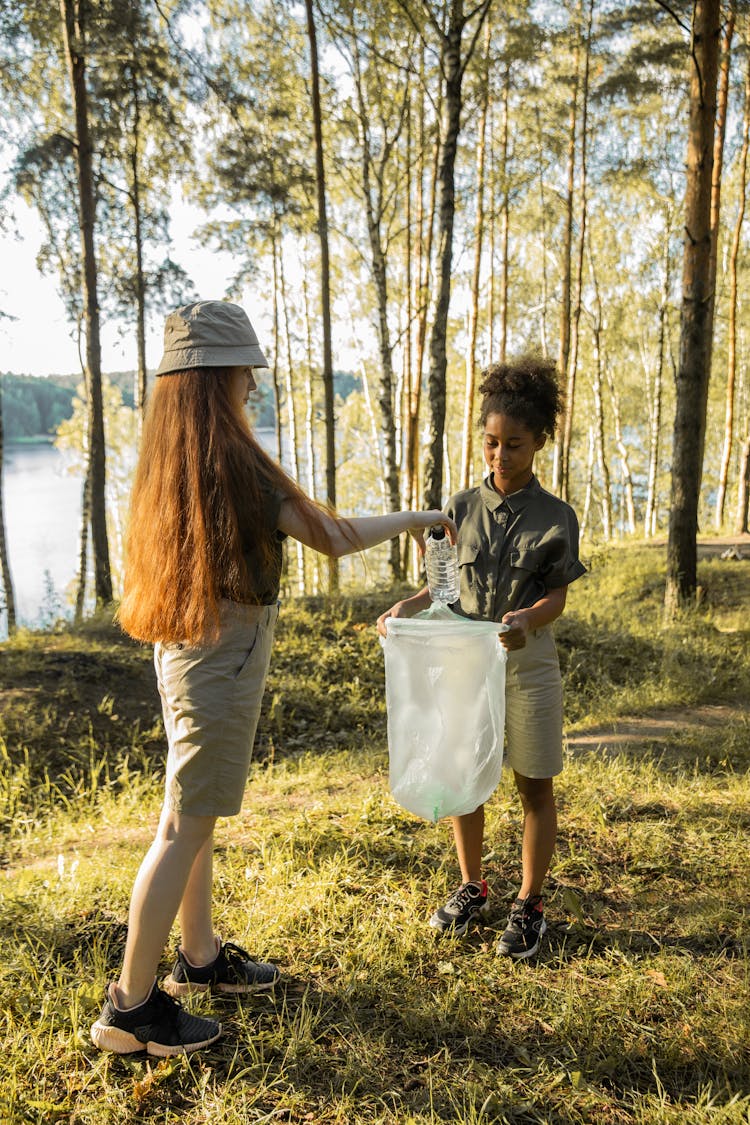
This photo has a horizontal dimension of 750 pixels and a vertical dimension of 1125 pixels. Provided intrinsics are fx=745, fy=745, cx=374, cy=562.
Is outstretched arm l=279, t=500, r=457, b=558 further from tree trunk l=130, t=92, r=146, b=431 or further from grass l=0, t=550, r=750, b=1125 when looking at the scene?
tree trunk l=130, t=92, r=146, b=431

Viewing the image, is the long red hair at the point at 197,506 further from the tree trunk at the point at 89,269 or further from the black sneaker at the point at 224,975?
the tree trunk at the point at 89,269

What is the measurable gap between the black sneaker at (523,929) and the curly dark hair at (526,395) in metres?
1.54

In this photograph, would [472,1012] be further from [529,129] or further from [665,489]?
[665,489]

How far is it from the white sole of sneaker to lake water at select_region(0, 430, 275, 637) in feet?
66.3

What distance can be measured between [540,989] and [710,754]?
245 cm

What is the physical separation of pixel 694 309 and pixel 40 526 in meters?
51.1

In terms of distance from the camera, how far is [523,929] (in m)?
2.41

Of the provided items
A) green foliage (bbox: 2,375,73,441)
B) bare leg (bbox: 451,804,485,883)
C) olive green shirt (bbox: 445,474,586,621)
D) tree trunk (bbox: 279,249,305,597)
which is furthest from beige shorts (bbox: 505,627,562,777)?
green foliage (bbox: 2,375,73,441)

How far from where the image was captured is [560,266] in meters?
20.8

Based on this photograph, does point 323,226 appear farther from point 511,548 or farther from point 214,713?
point 214,713

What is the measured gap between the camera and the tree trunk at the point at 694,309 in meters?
6.73

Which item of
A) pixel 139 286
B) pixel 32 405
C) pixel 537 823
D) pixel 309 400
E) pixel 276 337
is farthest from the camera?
pixel 32 405

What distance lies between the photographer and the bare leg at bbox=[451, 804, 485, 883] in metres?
2.51

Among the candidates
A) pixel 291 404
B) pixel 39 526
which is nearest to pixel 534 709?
pixel 291 404
